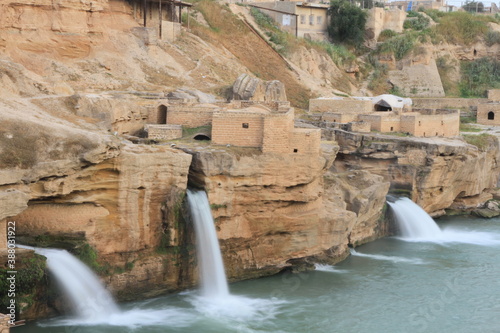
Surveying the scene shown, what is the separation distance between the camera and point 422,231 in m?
23.6

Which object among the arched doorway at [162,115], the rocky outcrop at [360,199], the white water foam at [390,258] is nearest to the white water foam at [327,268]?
the rocky outcrop at [360,199]

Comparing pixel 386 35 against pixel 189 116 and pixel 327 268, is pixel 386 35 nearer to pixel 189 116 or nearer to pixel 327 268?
pixel 189 116

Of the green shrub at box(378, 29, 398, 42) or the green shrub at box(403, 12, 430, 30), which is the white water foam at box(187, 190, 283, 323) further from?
the green shrub at box(403, 12, 430, 30)

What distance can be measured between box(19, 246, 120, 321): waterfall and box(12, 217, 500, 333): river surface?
29cm

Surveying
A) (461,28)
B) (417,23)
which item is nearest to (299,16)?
(417,23)

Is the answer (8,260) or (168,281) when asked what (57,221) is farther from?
(168,281)

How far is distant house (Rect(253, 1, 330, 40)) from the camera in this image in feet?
135

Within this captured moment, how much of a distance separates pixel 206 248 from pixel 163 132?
4.41 m

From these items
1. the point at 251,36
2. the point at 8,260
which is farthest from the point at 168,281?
the point at 251,36

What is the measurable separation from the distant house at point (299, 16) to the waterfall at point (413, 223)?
19.7m

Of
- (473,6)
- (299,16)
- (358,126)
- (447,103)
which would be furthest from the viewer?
(473,6)

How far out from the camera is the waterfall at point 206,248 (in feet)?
57.1

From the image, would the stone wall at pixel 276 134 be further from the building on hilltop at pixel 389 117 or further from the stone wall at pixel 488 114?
the stone wall at pixel 488 114

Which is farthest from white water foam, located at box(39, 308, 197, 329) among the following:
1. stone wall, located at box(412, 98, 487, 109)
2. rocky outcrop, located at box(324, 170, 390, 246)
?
stone wall, located at box(412, 98, 487, 109)
